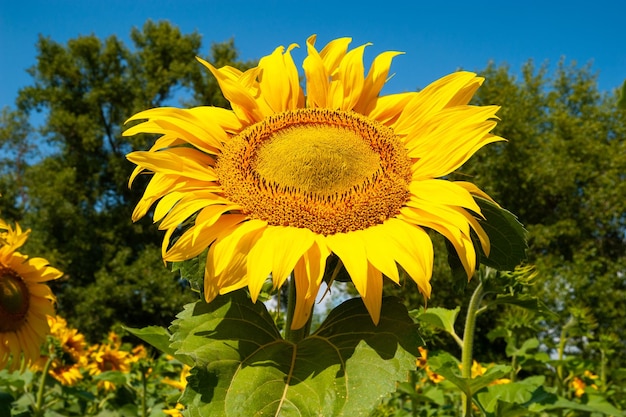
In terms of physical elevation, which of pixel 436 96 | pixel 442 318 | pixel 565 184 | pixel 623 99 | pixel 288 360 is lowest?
pixel 288 360

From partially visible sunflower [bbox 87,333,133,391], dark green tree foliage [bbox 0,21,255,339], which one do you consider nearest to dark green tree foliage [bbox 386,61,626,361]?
dark green tree foliage [bbox 0,21,255,339]

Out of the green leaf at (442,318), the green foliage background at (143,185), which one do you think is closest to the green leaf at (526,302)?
the green leaf at (442,318)

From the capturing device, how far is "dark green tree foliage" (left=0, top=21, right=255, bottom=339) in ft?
51.4

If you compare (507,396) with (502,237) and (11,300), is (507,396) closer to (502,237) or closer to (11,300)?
(502,237)

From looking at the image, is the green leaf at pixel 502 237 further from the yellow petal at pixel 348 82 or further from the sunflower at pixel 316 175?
the yellow petal at pixel 348 82

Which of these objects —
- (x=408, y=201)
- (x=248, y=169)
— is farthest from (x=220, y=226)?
(x=408, y=201)

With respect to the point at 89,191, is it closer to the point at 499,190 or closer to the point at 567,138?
the point at 499,190

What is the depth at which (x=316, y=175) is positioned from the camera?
3.28 ft

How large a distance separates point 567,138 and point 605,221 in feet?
8.44

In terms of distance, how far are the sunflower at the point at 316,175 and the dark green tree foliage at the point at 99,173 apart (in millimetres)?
14562

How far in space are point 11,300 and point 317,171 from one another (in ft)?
4.97

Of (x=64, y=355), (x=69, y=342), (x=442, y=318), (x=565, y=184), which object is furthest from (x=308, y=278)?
(x=565, y=184)

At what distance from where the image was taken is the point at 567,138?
17.3 meters

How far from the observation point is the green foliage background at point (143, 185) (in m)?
15.2
